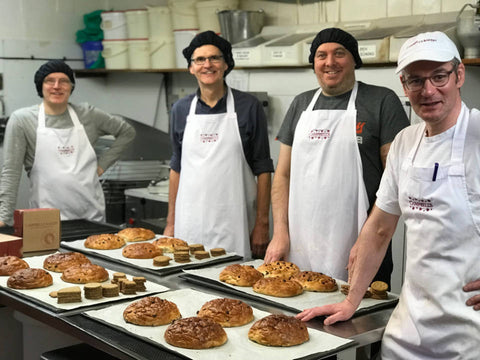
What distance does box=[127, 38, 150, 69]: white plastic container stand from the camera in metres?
5.53

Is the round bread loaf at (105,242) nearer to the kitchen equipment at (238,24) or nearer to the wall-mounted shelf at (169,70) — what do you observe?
the wall-mounted shelf at (169,70)

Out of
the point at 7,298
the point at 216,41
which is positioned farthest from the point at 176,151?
the point at 7,298

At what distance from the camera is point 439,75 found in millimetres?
1915

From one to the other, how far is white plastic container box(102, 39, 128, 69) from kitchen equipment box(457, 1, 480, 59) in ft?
9.87

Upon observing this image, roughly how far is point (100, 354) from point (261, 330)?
24.6 inches

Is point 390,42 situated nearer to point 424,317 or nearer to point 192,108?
point 192,108

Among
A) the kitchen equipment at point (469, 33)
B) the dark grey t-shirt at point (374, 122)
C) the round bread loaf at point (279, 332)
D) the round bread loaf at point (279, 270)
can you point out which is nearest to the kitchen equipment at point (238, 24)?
the kitchen equipment at point (469, 33)

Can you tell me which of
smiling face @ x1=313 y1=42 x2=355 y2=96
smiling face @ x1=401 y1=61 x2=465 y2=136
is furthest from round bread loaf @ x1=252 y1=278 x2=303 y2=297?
smiling face @ x1=313 y1=42 x2=355 y2=96

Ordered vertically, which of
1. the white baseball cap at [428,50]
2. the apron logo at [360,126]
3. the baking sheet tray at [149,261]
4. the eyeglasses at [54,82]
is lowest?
the baking sheet tray at [149,261]

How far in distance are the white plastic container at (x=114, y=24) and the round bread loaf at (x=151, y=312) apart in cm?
391

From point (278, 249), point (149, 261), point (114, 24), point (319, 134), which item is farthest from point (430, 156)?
point (114, 24)

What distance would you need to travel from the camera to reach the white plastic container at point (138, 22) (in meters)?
5.48

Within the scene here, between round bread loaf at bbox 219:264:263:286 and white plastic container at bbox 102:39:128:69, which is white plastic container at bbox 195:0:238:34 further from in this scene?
round bread loaf at bbox 219:264:263:286

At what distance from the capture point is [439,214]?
6.37 feet
